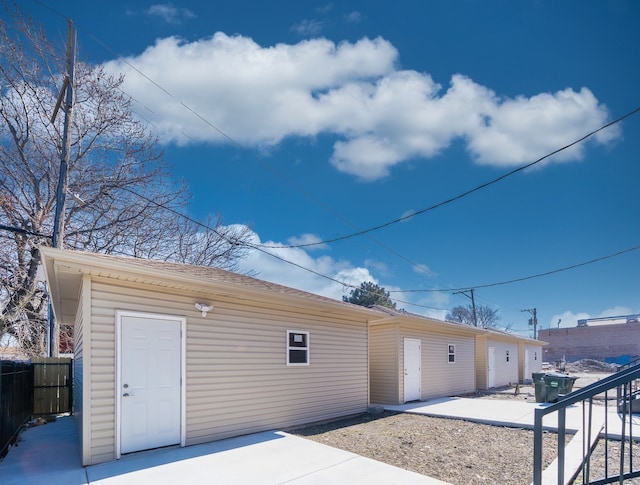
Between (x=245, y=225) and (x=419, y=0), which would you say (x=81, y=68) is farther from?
(x=419, y=0)

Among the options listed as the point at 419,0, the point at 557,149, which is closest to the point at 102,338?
the point at 557,149

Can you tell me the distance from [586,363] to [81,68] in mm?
42316

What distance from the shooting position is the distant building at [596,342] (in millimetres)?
41500

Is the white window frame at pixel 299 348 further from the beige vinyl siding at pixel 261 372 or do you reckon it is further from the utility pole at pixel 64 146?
the utility pole at pixel 64 146

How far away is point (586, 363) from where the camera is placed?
36688mm

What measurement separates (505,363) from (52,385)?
2122 cm

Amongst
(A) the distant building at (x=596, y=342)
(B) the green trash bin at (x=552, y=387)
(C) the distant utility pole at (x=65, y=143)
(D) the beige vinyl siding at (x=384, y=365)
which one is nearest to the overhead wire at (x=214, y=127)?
(C) the distant utility pole at (x=65, y=143)

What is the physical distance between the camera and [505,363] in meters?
22.9

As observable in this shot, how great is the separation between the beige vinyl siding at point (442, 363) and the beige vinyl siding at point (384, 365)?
0.27 metres

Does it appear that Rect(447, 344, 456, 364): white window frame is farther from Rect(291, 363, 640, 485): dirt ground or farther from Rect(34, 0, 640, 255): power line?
Rect(291, 363, 640, 485): dirt ground

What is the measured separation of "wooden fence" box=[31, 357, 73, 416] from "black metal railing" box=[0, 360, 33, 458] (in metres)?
0.47

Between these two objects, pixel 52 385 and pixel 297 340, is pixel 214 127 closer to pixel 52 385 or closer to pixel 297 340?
pixel 297 340

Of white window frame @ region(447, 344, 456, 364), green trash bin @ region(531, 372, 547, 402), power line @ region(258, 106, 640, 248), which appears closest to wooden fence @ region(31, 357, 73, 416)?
power line @ region(258, 106, 640, 248)

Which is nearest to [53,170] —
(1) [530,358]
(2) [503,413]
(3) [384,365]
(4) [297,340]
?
(4) [297,340]
